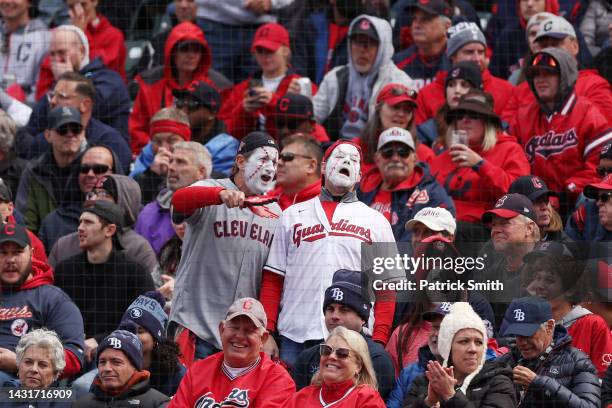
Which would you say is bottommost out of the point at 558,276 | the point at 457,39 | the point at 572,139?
the point at 558,276

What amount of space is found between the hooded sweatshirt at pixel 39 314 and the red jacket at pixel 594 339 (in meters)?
2.74

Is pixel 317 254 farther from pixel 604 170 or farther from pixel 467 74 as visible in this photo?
pixel 467 74

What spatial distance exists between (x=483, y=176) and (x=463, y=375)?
2448mm

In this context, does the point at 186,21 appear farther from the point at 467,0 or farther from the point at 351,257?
the point at 351,257

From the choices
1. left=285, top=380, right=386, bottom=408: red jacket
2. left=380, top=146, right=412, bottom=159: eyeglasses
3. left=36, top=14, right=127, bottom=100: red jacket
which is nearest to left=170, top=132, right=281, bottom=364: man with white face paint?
left=285, top=380, right=386, bottom=408: red jacket


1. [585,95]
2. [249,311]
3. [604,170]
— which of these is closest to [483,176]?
[604,170]

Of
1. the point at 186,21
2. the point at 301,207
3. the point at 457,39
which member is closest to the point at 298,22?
the point at 186,21

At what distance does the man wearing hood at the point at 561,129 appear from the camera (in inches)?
441

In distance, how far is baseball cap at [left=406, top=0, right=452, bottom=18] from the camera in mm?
12758

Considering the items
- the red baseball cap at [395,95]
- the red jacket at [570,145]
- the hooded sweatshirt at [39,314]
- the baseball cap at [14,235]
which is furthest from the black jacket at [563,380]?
the baseball cap at [14,235]

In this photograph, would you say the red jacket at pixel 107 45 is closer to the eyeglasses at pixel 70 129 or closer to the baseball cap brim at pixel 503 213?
the eyeglasses at pixel 70 129

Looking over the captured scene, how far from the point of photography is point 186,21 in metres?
13.6

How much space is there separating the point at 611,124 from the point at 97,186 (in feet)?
11.0

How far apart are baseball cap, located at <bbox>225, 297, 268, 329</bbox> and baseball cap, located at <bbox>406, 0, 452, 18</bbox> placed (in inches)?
174
